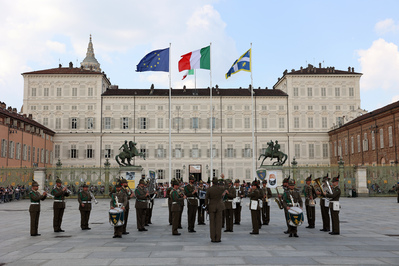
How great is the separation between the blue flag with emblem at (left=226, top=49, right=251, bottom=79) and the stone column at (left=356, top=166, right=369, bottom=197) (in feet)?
44.2

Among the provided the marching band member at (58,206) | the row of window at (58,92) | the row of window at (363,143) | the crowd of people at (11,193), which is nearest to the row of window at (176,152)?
the row of window at (363,143)

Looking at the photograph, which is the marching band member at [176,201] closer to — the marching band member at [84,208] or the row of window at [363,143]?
the marching band member at [84,208]

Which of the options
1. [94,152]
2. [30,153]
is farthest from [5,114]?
[94,152]

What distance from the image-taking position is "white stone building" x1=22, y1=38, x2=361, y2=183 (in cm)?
5669

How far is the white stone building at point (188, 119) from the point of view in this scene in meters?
56.7

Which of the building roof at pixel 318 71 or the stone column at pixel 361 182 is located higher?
the building roof at pixel 318 71

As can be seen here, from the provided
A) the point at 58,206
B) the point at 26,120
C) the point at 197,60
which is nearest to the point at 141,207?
the point at 58,206

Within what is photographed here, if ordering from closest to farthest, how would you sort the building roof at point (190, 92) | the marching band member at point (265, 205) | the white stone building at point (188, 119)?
the marching band member at point (265, 205), the white stone building at point (188, 119), the building roof at point (190, 92)

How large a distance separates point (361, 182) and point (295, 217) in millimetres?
24860

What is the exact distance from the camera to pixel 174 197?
12195mm

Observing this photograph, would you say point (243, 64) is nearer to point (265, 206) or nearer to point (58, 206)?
point (265, 206)

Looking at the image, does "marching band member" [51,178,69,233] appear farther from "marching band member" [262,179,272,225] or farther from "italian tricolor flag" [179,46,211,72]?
"italian tricolor flag" [179,46,211,72]

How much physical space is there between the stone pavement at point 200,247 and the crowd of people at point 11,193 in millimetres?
17102

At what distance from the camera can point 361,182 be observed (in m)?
33.5
